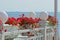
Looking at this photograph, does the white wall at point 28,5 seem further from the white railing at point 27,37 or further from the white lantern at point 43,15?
the white railing at point 27,37

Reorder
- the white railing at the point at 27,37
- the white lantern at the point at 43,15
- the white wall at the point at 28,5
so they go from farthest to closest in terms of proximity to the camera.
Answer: the white lantern at the point at 43,15, the white wall at the point at 28,5, the white railing at the point at 27,37

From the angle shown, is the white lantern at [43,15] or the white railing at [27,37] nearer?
the white railing at [27,37]

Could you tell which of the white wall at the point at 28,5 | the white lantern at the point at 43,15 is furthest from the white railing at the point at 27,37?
the white wall at the point at 28,5

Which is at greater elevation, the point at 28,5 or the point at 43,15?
the point at 28,5

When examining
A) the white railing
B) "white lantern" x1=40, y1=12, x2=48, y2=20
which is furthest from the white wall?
the white railing

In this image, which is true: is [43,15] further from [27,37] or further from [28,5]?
[27,37]

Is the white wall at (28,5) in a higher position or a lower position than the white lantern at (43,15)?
higher

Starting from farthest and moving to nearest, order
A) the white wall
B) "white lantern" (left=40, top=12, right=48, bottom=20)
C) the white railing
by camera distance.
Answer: "white lantern" (left=40, top=12, right=48, bottom=20) < the white wall < the white railing

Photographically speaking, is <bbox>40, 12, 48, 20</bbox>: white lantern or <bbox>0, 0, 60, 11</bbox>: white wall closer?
<bbox>0, 0, 60, 11</bbox>: white wall

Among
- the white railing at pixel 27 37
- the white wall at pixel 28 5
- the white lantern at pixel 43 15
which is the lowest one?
the white railing at pixel 27 37

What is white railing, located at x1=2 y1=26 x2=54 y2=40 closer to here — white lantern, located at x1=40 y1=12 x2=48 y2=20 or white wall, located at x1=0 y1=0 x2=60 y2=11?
white lantern, located at x1=40 y1=12 x2=48 y2=20

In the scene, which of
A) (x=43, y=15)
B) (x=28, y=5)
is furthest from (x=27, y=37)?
(x=43, y=15)

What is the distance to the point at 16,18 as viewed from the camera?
2.67 metres

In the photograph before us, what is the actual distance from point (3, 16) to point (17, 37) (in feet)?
1.14
